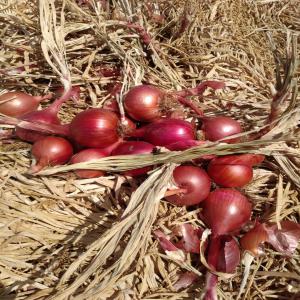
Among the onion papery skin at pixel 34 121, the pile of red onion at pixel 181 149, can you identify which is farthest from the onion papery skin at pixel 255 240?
the onion papery skin at pixel 34 121

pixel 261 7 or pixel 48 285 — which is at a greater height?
pixel 261 7

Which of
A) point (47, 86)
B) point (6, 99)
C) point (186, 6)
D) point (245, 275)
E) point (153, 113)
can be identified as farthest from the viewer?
point (186, 6)

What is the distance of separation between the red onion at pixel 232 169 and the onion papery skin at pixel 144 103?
271 millimetres

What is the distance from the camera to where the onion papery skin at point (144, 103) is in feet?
4.16

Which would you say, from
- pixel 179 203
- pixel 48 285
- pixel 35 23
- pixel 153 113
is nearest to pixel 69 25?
pixel 35 23

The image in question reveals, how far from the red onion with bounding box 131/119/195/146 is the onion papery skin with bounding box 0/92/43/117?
491mm

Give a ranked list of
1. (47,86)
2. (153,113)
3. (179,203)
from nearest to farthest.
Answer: (179,203) < (153,113) < (47,86)

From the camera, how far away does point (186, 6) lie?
1.77 meters

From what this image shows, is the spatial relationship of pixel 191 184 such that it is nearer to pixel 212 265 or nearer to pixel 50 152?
pixel 212 265

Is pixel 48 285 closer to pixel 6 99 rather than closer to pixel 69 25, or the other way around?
pixel 6 99

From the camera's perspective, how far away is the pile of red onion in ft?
3.54

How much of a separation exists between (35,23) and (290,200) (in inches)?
50.9

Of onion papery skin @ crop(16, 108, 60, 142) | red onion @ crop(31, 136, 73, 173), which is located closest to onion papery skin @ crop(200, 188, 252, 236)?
red onion @ crop(31, 136, 73, 173)

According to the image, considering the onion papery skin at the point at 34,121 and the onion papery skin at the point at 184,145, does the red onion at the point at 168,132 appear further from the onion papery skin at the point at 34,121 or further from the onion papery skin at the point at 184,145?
the onion papery skin at the point at 34,121
